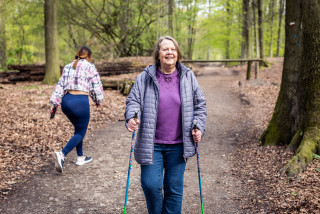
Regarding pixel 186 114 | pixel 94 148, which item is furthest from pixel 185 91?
pixel 94 148

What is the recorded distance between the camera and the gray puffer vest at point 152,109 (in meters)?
2.76

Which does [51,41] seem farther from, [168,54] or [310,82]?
[168,54]

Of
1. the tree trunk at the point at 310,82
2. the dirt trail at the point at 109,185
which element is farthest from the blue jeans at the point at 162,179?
the tree trunk at the point at 310,82

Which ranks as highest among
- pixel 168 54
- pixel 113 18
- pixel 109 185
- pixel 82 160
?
pixel 113 18

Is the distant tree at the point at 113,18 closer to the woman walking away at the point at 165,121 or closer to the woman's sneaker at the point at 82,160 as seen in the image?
the woman's sneaker at the point at 82,160

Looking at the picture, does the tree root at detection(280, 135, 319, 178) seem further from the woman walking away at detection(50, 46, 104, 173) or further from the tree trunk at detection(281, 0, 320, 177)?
the woman walking away at detection(50, 46, 104, 173)

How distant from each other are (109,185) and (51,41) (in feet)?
38.1

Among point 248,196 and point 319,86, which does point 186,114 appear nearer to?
point 248,196

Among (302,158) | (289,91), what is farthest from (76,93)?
(289,91)

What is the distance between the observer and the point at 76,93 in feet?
16.3

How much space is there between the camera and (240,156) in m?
5.77

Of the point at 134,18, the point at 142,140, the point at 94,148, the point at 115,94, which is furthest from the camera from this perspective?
the point at 134,18

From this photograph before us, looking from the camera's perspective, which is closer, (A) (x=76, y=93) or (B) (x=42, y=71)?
(A) (x=76, y=93)

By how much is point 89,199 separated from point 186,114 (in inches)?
89.4
